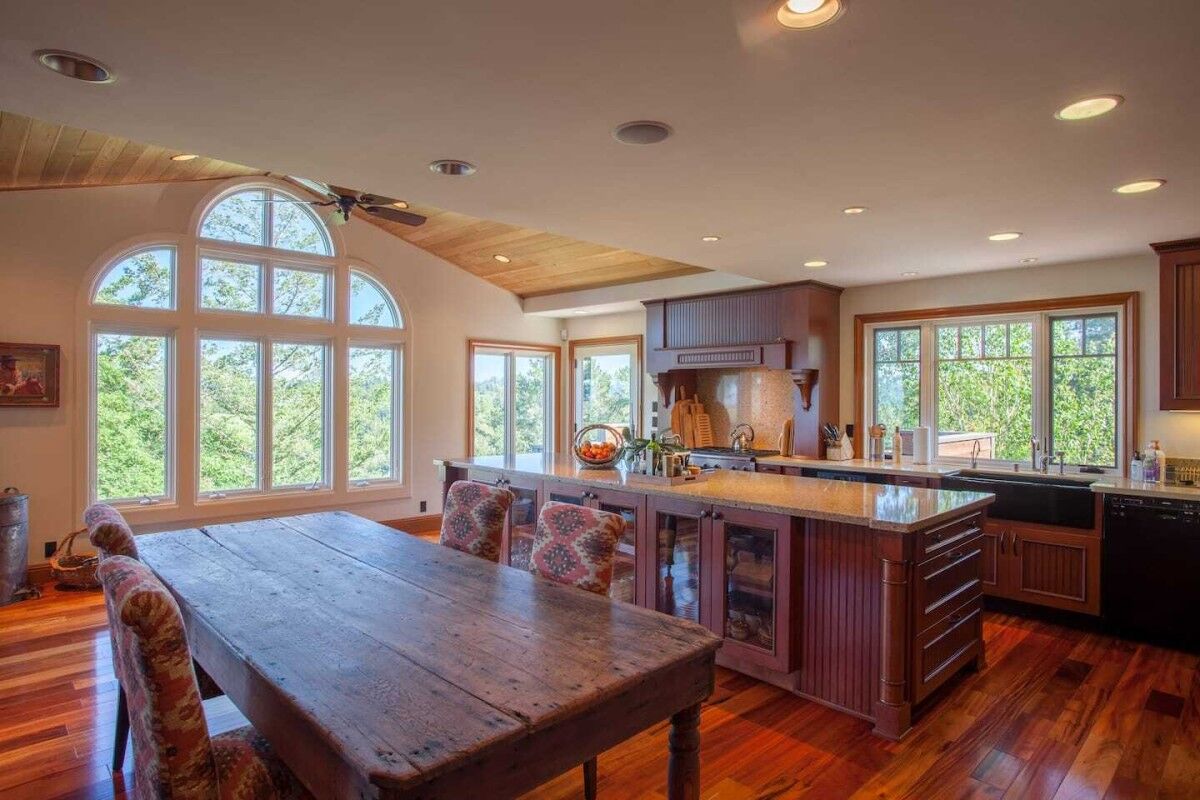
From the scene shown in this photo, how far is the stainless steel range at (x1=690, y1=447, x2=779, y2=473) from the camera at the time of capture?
5.32m

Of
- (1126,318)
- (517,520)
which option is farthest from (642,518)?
(1126,318)

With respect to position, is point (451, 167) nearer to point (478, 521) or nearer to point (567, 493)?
point (478, 521)

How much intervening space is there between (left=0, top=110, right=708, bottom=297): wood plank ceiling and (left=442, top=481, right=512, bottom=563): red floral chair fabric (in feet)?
4.79

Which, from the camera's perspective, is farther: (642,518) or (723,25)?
(642,518)

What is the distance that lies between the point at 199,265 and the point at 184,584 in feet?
13.5

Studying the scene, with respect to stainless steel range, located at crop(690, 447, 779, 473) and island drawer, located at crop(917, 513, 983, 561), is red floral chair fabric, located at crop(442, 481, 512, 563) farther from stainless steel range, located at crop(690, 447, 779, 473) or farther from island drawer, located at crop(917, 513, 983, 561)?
stainless steel range, located at crop(690, 447, 779, 473)

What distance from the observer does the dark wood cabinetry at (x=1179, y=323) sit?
147 inches

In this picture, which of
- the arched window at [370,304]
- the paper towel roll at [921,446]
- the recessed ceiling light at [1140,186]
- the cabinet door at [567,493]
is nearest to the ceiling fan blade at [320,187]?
the arched window at [370,304]

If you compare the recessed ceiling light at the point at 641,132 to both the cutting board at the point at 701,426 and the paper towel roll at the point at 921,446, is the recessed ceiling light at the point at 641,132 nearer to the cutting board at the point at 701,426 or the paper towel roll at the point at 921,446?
the paper towel roll at the point at 921,446

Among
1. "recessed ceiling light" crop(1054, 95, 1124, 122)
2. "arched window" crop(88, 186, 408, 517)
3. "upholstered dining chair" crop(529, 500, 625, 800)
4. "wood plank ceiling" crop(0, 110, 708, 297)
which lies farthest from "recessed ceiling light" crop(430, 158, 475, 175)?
"arched window" crop(88, 186, 408, 517)

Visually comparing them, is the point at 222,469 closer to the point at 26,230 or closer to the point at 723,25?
the point at 26,230

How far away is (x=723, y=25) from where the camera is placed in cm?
163

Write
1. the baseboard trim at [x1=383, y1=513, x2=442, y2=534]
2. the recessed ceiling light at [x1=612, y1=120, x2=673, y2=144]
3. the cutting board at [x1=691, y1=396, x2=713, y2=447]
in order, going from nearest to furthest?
the recessed ceiling light at [x1=612, y1=120, x2=673, y2=144], the cutting board at [x1=691, y1=396, x2=713, y2=447], the baseboard trim at [x1=383, y1=513, x2=442, y2=534]

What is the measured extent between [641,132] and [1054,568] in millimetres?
3682
